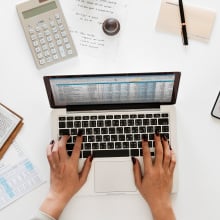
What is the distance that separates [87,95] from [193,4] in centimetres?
38

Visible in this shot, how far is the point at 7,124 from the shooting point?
1.09 metres

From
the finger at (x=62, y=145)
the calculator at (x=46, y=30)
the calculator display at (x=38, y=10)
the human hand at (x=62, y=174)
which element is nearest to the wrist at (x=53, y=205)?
the human hand at (x=62, y=174)

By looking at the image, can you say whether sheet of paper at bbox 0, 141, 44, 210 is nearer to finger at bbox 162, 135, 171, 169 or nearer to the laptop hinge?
the laptop hinge

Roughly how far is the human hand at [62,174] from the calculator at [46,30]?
223mm

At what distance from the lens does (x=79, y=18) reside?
1112 mm

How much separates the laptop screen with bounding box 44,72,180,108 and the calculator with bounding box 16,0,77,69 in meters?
0.13

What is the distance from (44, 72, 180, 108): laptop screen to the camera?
0.96 m

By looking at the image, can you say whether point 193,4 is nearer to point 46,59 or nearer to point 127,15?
point 127,15

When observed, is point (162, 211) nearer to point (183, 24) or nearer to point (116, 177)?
point (116, 177)

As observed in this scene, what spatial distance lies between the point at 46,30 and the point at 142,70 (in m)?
0.28

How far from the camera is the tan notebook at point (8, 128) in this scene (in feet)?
3.58

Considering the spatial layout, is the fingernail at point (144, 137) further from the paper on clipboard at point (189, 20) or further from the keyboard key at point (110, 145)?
the paper on clipboard at point (189, 20)

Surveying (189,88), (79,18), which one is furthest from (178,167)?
(79,18)

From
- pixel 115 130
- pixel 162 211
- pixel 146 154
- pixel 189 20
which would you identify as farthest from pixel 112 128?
pixel 189 20
